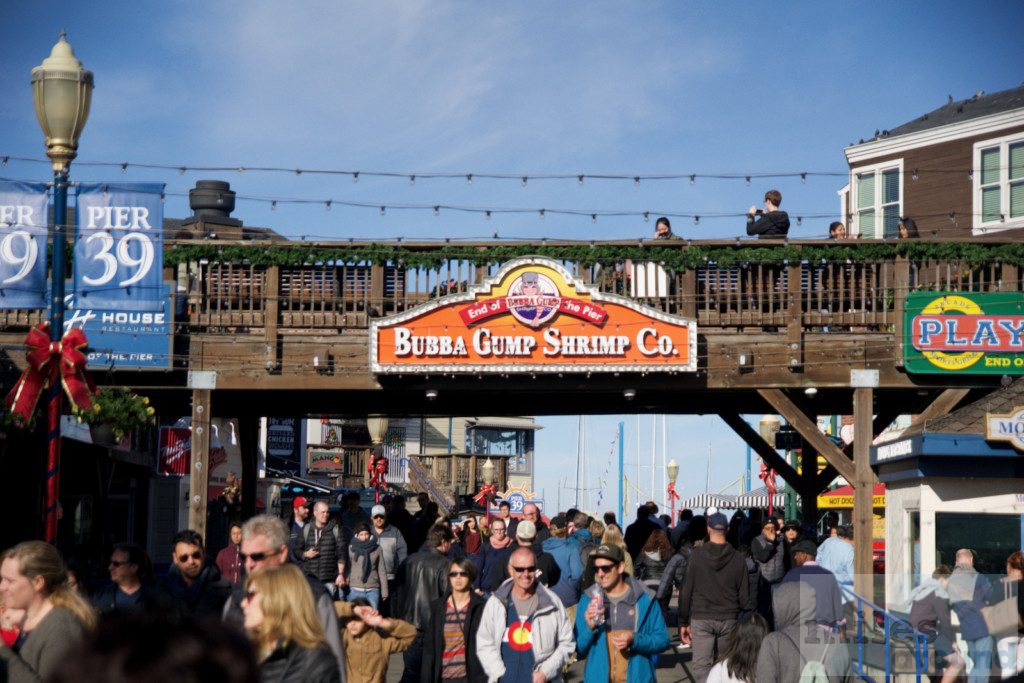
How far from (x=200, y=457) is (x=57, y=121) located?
856 cm

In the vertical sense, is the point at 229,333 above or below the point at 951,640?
above

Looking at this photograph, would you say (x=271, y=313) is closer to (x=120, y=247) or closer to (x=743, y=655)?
(x=120, y=247)

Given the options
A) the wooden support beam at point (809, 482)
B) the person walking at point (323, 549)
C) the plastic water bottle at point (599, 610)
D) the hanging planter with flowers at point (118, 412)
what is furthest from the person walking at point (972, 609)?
the wooden support beam at point (809, 482)

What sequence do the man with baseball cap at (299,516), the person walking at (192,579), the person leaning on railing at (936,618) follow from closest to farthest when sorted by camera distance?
the person walking at (192,579) < the person leaning on railing at (936,618) < the man with baseball cap at (299,516)

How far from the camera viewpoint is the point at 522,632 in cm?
764

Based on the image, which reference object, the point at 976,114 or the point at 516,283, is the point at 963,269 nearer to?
the point at 516,283

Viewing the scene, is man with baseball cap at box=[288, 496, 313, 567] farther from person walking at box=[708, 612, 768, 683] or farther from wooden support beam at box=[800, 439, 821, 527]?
wooden support beam at box=[800, 439, 821, 527]

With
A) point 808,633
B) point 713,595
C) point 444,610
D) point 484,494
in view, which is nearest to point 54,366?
point 444,610

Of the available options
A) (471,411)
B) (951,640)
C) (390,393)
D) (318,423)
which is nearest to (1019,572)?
(951,640)

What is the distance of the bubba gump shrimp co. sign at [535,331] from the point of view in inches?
646

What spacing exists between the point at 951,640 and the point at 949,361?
6417 millimetres

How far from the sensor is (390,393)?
60.3 ft

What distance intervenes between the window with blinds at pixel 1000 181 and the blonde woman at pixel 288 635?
2036 centimetres

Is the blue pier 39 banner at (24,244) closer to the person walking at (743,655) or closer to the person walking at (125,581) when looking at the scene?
the person walking at (125,581)
